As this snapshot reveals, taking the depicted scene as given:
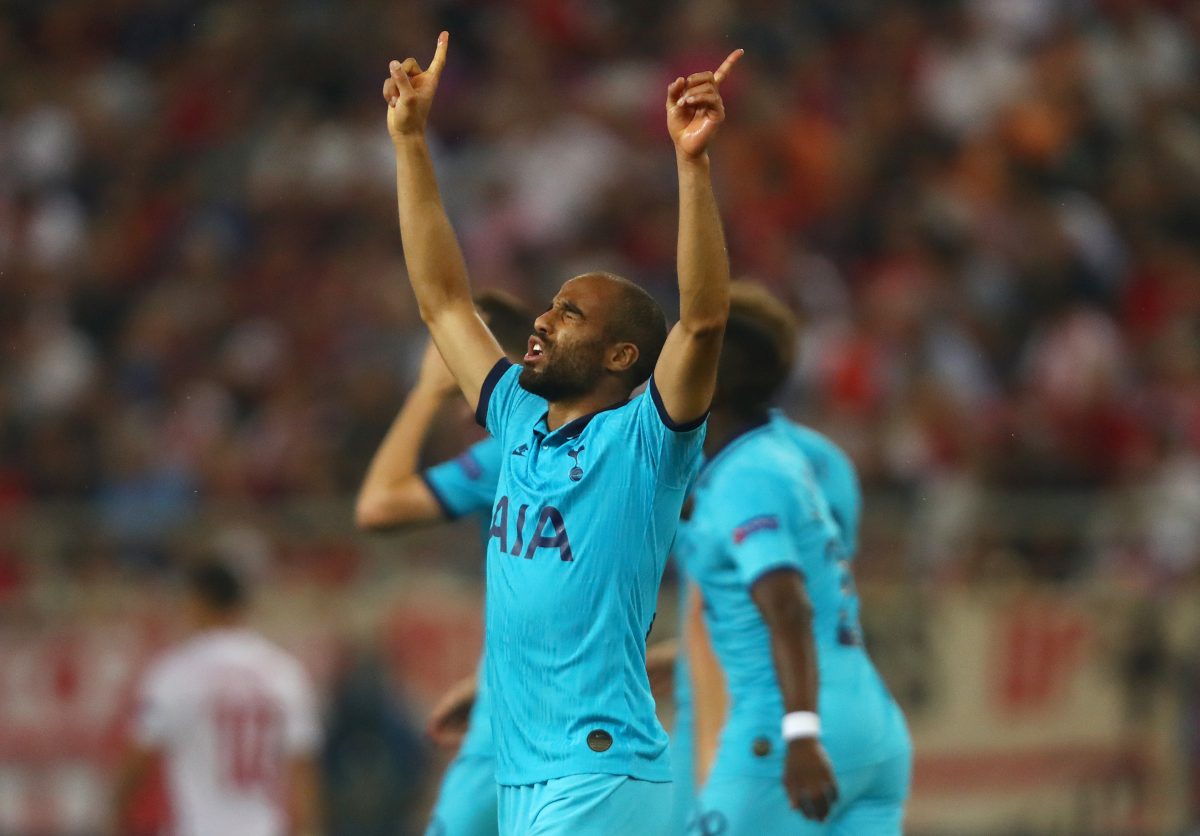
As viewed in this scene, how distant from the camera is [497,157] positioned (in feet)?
48.5

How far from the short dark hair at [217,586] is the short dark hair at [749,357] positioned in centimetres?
332

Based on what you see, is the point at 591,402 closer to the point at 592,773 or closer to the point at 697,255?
the point at 697,255

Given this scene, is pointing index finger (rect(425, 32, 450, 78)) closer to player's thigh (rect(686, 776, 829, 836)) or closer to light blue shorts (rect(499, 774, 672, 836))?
light blue shorts (rect(499, 774, 672, 836))

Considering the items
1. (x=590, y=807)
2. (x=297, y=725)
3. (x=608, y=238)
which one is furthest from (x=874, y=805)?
(x=608, y=238)

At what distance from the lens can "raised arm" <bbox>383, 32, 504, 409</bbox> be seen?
534cm

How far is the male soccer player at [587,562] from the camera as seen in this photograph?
16.1 ft

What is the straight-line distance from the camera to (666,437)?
4.85 meters

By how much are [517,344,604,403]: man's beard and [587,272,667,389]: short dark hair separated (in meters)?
0.07

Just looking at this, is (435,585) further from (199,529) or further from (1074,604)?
(1074,604)

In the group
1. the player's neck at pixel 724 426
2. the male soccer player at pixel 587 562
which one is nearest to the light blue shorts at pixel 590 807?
the male soccer player at pixel 587 562

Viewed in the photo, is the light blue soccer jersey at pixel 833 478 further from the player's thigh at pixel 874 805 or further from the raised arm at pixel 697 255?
the raised arm at pixel 697 255

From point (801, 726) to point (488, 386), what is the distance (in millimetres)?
1343

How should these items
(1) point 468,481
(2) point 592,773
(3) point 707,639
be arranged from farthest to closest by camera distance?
(1) point 468,481
(3) point 707,639
(2) point 592,773

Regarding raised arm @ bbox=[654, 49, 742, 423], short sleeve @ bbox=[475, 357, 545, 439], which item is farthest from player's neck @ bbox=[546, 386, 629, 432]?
raised arm @ bbox=[654, 49, 742, 423]
